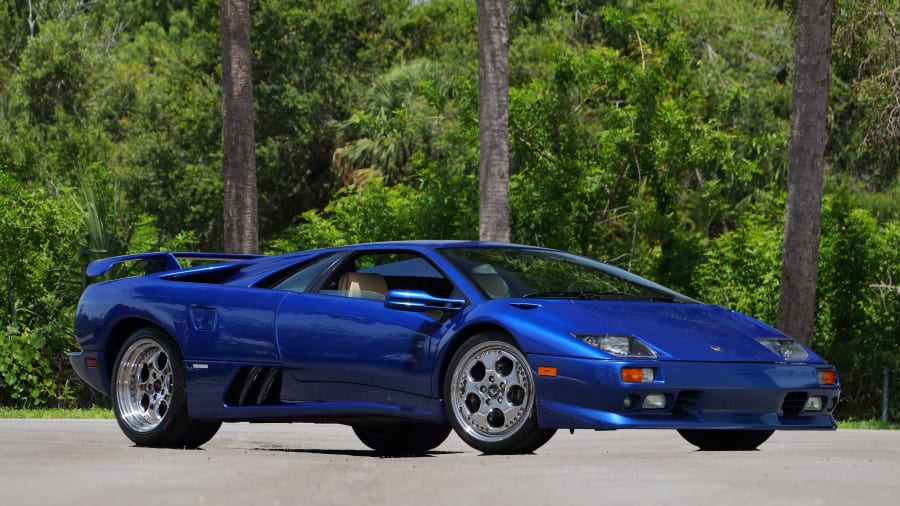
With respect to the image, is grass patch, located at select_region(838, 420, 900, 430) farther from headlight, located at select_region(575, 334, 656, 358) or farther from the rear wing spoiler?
headlight, located at select_region(575, 334, 656, 358)

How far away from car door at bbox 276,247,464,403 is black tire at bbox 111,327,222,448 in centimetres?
91

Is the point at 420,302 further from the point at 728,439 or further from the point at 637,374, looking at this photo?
the point at 728,439

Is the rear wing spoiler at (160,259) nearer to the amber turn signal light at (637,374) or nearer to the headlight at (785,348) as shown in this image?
the amber turn signal light at (637,374)

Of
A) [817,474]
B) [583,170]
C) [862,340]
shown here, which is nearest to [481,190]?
[583,170]

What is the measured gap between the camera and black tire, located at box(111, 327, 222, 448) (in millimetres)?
9555

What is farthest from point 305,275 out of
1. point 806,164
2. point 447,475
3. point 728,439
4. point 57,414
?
point 806,164

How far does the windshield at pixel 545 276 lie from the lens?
28.2 ft

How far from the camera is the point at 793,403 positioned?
847 cm

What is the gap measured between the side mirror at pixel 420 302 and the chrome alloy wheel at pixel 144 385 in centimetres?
204

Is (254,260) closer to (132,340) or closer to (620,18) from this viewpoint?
(132,340)

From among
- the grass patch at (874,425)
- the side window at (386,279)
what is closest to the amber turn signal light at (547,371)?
the side window at (386,279)

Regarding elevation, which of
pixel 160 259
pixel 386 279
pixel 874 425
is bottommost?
pixel 874 425

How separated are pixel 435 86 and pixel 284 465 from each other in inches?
863

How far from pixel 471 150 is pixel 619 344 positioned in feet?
54.7
